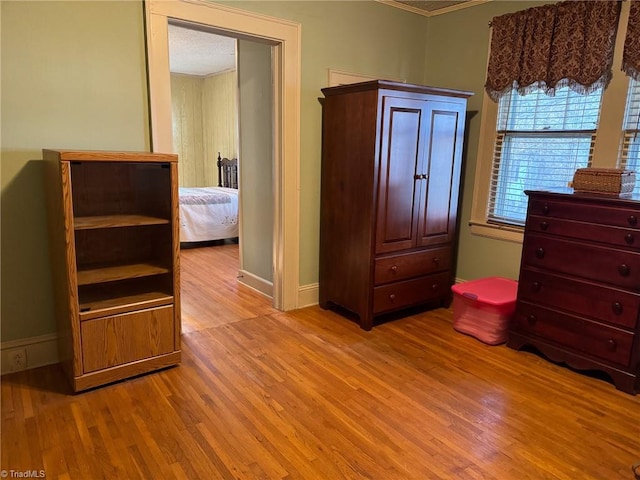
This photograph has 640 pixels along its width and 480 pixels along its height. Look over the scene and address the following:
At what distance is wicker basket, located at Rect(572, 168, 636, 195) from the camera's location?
2.51 metres

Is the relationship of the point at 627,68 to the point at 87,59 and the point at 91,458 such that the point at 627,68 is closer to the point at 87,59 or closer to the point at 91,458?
the point at 87,59

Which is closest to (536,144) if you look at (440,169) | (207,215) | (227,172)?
(440,169)

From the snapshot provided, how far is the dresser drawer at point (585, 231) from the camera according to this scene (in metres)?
2.33

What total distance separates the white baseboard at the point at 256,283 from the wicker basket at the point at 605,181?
2.43 metres

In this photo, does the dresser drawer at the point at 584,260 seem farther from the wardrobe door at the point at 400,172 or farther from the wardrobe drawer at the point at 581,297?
the wardrobe door at the point at 400,172

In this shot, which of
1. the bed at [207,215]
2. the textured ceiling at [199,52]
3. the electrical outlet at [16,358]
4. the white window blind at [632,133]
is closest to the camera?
the electrical outlet at [16,358]

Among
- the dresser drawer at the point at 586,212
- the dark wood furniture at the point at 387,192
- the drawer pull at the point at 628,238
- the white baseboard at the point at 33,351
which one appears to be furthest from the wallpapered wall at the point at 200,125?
the drawer pull at the point at 628,238

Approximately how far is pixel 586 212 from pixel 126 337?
267cm

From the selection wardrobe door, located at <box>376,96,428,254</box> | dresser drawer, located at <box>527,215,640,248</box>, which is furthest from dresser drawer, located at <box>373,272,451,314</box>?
dresser drawer, located at <box>527,215,640,248</box>

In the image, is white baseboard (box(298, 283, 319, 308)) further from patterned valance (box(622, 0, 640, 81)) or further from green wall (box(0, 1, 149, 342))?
patterned valance (box(622, 0, 640, 81))

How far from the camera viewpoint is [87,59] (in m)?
2.41

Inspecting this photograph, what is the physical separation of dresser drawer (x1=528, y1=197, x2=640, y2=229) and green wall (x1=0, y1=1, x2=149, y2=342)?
2521 mm

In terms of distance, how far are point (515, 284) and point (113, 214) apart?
9.26 feet

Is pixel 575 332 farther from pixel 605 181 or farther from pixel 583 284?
pixel 605 181
